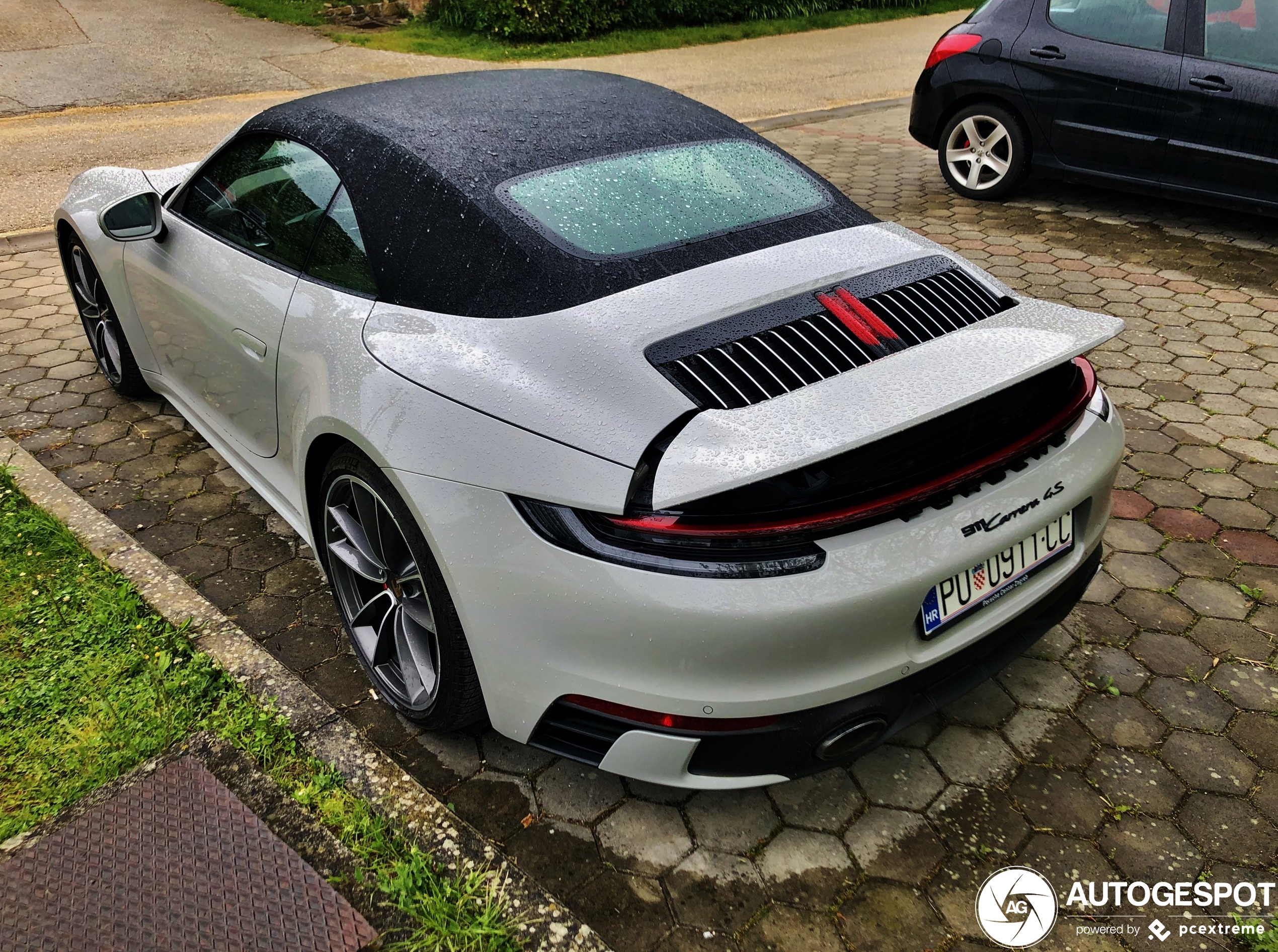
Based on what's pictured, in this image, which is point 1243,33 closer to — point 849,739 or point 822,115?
point 822,115

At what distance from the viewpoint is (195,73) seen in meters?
12.4

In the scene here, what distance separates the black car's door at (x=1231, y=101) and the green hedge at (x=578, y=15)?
10.8 meters

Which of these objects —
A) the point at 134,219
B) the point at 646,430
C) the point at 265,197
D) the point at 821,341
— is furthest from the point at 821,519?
the point at 134,219

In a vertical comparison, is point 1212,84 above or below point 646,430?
below

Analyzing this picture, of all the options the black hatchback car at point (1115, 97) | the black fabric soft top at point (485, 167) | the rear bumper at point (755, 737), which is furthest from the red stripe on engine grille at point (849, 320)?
the black hatchback car at point (1115, 97)

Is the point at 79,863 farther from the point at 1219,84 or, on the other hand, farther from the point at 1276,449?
the point at 1219,84

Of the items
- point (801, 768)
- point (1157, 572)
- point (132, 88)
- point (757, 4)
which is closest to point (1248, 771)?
point (1157, 572)

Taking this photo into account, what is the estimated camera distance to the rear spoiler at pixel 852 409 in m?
1.84

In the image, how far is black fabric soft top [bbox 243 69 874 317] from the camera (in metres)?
2.39

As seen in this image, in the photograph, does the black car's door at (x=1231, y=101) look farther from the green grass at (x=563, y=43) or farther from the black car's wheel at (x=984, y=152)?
the green grass at (x=563, y=43)

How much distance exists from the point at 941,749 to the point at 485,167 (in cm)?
201

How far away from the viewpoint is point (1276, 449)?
13.5ft

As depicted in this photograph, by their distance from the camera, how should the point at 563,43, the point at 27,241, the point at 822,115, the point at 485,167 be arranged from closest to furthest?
the point at 485,167 → the point at 27,241 → the point at 822,115 → the point at 563,43

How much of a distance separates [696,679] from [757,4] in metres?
17.8
